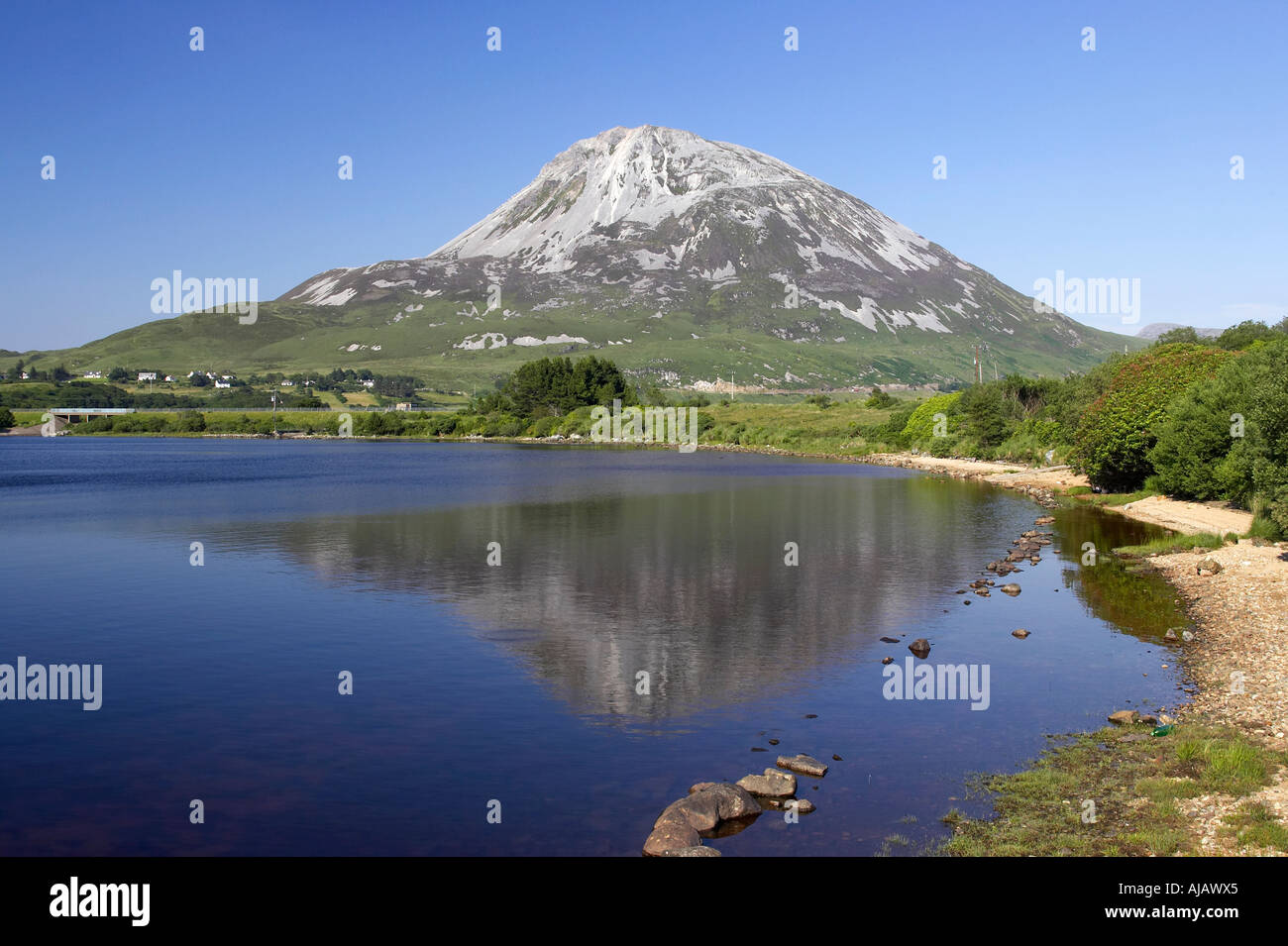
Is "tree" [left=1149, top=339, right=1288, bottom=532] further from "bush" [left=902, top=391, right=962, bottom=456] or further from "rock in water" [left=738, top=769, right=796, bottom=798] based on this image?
"bush" [left=902, top=391, right=962, bottom=456]

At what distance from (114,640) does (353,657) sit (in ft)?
30.9

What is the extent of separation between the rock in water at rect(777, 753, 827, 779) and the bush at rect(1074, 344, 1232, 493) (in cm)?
5718

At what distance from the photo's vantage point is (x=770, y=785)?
19719 mm

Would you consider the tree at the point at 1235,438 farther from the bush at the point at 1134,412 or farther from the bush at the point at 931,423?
the bush at the point at 931,423

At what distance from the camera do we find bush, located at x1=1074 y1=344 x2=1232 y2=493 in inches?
2749

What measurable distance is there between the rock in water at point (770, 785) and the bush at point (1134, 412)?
58583 millimetres

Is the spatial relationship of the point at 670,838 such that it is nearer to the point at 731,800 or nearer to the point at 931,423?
the point at 731,800

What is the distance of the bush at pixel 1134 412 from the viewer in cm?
6981

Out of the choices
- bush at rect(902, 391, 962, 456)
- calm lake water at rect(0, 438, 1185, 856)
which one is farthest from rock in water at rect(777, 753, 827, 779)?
bush at rect(902, 391, 962, 456)

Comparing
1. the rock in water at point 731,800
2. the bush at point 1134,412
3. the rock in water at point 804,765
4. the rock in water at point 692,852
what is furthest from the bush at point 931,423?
the rock in water at point 692,852

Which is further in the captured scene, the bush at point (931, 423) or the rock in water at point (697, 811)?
the bush at point (931, 423)

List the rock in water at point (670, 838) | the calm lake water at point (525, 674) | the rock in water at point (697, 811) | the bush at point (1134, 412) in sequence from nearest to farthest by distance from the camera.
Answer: the rock in water at point (670, 838)
the rock in water at point (697, 811)
the calm lake water at point (525, 674)
the bush at point (1134, 412)
